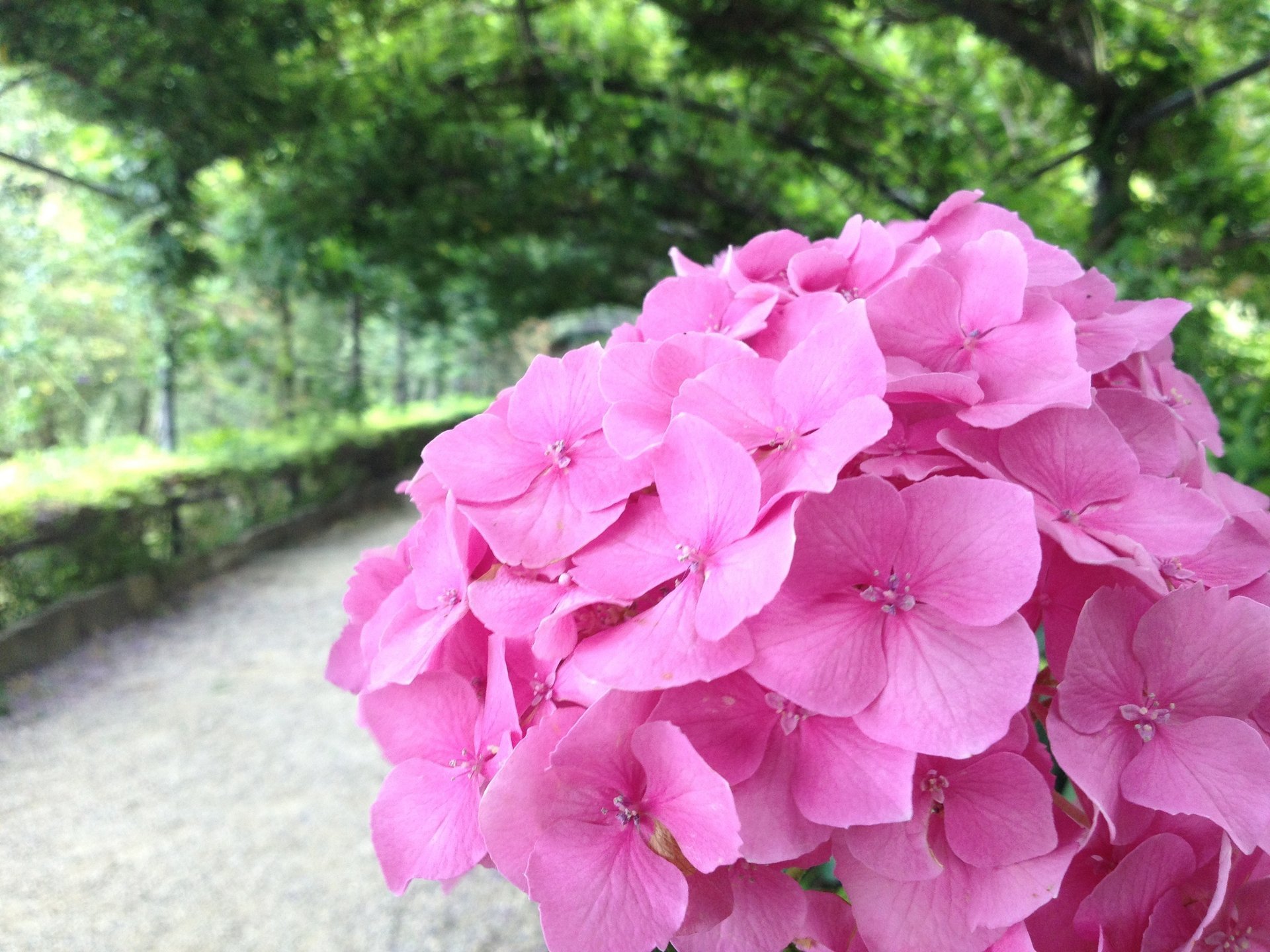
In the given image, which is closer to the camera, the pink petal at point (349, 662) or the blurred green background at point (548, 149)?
the pink petal at point (349, 662)

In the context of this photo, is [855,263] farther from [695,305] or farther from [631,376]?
[631,376]

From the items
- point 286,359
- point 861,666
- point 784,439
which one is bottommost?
point 286,359

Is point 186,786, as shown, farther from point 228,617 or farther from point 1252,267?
point 1252,267

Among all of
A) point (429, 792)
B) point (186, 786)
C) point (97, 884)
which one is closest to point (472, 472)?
point (429, 792)

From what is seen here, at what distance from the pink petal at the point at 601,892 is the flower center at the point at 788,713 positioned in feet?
0.33

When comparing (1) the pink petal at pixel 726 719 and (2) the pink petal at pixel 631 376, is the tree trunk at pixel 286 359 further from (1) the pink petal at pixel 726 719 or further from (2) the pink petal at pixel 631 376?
(1) the pink petal at pixel 726 719

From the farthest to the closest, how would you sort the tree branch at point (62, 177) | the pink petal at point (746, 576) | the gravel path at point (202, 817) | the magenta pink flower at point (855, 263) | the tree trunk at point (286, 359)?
the tree trunk at point (286, 359)
the tree branch at point (62, 177)
the gravel path at point (202, 817)
the magenta pink flower at point (855, 263)
the pink petal at point (746, 576)

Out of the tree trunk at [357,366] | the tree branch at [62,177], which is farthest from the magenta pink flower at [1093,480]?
the tree trunk at [357,366]

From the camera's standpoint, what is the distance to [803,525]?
0.43 m

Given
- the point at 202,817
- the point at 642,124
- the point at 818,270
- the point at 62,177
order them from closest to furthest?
the point at 818,270
the point at 202,817
the point at 62,177
the point at 642,124

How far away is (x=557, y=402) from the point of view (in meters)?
0.58

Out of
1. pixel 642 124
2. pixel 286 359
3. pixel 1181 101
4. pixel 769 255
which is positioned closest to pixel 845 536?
pixel 769 255

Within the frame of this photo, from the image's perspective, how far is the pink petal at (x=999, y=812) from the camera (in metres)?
0.44

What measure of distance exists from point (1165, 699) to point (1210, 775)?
46 millimetres
